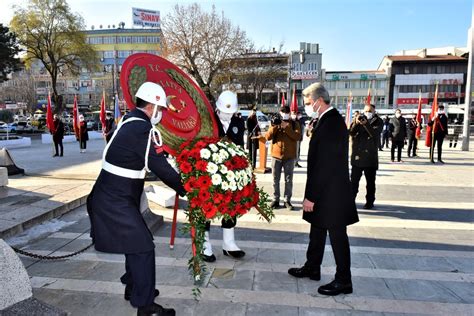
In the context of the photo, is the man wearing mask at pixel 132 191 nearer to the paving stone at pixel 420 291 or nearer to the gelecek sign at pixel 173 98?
the gelecek sign at pixel 173 98

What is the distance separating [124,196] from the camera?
291 centimetres

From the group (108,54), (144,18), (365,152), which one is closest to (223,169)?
(365,152)

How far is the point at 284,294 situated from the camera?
3.64 m

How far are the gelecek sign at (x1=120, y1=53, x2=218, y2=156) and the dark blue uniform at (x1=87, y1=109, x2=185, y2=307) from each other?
693mm

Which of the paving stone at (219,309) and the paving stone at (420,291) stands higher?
the paving stone at (420,291)

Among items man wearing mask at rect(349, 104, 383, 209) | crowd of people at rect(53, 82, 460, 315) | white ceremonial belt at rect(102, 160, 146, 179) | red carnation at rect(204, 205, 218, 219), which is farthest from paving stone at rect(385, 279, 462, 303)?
man wearing mask at rect(349, 104, 383, 209)

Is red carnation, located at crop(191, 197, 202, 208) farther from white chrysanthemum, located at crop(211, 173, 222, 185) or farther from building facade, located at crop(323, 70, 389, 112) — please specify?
building facade, located at crop(323, 70, 389, 112)

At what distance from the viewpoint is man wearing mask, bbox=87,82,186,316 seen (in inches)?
113

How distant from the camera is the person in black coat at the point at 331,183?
3484 mm

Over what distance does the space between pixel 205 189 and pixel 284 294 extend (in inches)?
51.1

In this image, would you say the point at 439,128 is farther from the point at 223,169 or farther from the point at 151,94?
the point at 151,94

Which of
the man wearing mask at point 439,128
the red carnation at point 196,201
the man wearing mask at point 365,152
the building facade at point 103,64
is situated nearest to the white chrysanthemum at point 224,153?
the red carnation at point 196,201

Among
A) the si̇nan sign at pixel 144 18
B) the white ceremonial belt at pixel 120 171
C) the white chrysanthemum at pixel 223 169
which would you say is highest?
the si̇nan sign at pixel 144 18

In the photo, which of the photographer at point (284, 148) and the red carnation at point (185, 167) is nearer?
the red carnation at point (185, 167)
